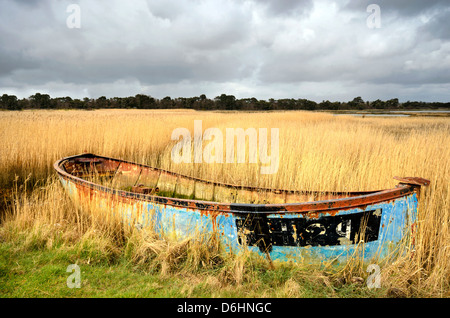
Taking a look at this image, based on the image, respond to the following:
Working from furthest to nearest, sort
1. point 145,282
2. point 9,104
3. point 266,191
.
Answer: point 9,104 < point 266,191 < point 145,282

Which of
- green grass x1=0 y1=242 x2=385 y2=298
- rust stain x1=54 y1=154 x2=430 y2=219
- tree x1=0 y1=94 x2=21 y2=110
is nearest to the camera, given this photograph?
green grass x1=0 y1=242 x2=385 y2=298

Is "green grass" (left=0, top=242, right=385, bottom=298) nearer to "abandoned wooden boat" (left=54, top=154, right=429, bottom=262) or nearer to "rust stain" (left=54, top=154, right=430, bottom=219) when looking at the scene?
"abandoned wooden boat" (left=54, top=154, right=429, bottom=262)

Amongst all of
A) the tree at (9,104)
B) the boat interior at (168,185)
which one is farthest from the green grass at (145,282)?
the tree at (9,104)

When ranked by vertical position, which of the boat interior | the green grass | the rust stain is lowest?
the green grass

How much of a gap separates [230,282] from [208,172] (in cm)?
458

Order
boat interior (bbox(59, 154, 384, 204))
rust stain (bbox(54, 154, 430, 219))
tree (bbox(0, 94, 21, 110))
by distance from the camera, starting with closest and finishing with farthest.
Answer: rust stain (bbox(54, 154, 430, 219))
boat interior (bbox(59, 154, 384, 204))
tree (bbox(0, 94, 21, 110))

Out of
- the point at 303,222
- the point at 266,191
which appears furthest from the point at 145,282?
the point at 266,191

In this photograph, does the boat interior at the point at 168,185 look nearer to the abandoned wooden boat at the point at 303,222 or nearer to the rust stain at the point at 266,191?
the rust stain at the point at 266,191

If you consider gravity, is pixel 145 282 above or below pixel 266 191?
below

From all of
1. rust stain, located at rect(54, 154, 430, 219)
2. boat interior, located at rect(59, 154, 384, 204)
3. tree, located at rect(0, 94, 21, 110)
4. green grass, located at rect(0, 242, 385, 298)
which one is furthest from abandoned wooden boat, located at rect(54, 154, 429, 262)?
tree, located at rect(0, 94, 21, 110)

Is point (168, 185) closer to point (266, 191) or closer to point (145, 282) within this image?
point (266, 191)

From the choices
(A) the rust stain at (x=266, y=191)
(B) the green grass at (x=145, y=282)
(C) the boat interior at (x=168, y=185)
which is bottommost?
(B) the green grass at (x=145, y=282)
